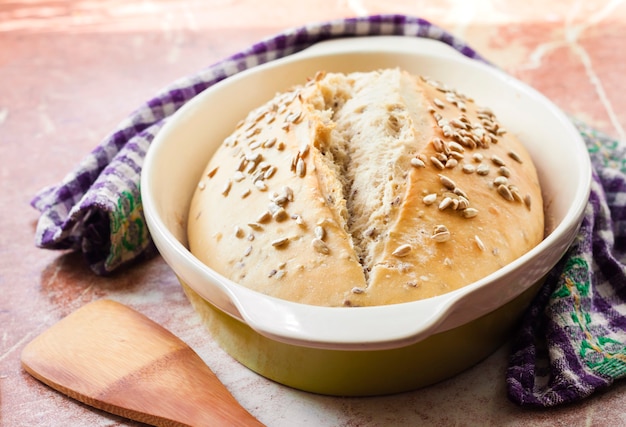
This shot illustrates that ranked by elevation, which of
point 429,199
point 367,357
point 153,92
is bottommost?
point 153,92

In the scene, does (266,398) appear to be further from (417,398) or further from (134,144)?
(134,144)

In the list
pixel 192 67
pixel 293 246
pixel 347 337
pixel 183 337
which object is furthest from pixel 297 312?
pixel 192 67

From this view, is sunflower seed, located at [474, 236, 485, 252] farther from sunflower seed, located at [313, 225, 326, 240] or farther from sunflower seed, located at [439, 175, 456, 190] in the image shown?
sunflower seed, located at [313, 225, 326, 240]

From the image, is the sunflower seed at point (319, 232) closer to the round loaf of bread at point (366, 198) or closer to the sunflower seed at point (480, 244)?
the round loaf of bread at point (366, 198)

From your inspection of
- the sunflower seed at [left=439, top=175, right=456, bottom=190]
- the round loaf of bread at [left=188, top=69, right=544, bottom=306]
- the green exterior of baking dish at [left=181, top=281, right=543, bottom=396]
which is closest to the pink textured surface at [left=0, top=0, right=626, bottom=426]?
the green exterior of baking dish at [left=181, top=281, right=543, bottom=396]

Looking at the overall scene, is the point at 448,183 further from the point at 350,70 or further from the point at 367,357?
the point at 350,70

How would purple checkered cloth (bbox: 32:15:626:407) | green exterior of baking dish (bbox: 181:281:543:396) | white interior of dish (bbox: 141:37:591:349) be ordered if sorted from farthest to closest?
purple checkered cloth (bbox: 32:15:626:407), green exterior of baking dish (bbox: 181:281:543:396), white interior of dish (bbox: 141:37:591:349)

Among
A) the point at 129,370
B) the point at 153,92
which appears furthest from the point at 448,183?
the point at 153,92
